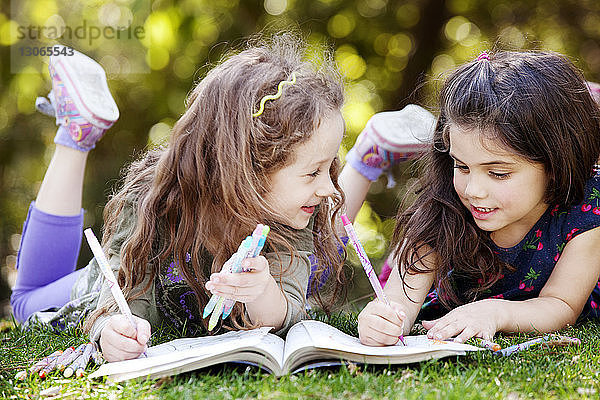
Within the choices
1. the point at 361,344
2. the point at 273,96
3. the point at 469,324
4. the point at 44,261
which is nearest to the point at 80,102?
the point at 44,261

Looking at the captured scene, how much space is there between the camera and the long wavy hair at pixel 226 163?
1763 mm

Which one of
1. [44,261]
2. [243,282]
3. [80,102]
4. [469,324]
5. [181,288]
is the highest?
[80,102]

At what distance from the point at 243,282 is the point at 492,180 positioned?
2.58 feet

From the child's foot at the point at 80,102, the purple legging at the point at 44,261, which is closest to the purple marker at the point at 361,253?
the child's foot at the point at 80,102

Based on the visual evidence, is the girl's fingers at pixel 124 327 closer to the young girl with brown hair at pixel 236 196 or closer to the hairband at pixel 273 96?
the young girl with brown hair at pixel 236 196

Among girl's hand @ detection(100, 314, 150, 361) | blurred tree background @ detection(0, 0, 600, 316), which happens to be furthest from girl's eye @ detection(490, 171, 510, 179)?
blurred tree background @ detection(0, 0, 600, 316)

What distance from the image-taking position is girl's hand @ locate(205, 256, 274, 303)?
1460 mm

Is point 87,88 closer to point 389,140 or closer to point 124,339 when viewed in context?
point 389,140

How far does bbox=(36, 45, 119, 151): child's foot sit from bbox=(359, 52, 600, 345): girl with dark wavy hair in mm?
1091

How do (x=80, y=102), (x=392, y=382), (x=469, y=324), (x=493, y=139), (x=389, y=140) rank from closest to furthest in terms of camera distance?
1. (x=392, y=382)
2. (x=469, y=324)
3. (x=493, y=139)
4. (x=80, y=102)
5. (x=389, y=140)

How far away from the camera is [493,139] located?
6.13 ft

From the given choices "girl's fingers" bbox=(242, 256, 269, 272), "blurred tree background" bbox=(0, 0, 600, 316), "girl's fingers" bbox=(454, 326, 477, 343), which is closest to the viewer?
"girl's fingers" bbox=(242, 256, 269, 272)

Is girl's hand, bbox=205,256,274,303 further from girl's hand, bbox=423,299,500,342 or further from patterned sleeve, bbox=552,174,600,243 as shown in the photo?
patterned sleeve, bbox=552,174,600,243

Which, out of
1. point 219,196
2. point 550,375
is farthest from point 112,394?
point 550,375
